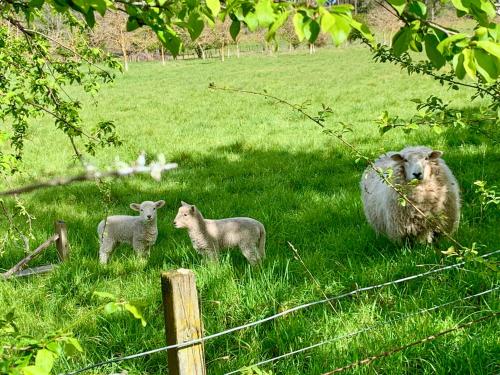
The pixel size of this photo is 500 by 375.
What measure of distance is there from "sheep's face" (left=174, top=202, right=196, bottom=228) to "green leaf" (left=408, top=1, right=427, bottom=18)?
3848mm

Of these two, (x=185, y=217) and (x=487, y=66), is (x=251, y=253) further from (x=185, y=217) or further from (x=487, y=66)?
(x=487, y=66)

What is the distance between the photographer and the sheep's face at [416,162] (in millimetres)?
4809

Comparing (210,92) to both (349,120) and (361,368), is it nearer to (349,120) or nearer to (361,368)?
(349,120)

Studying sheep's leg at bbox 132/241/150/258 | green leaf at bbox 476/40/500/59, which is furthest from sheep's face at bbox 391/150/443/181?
green leaf at bbox 476/40/500/59

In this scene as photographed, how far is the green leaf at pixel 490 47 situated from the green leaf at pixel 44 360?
55.2 inches

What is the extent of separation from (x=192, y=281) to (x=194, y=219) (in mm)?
3132

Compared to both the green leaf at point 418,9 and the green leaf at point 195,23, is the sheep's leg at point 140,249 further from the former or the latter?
the green leaf at point 418,9

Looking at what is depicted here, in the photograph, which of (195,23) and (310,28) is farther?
(195,23)

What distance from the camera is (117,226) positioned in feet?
17.8

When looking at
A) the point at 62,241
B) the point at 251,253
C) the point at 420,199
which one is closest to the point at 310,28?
the point at 251,253

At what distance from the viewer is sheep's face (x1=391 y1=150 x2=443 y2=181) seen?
15.8ft

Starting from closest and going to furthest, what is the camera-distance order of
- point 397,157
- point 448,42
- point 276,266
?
point 448,42
point 276,266
point 397,157

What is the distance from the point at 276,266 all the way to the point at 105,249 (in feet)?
6.35

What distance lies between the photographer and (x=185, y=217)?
16.6 ft
